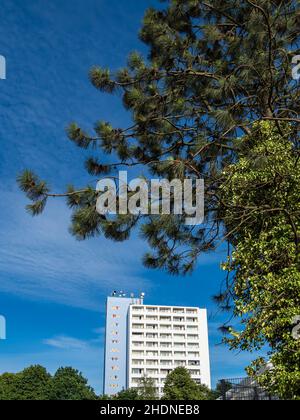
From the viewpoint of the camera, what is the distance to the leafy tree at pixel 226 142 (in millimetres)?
7562

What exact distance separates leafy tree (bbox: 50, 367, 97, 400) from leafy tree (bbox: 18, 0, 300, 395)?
5202 cm

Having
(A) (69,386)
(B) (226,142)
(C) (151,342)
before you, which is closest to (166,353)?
(C) (151,342)

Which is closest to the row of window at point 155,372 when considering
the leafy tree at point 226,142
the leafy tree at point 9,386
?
the leafy tree at point 9,386

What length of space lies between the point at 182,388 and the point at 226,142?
43365 millimetres

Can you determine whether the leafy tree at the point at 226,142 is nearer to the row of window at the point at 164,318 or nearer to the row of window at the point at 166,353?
the row of window at the point at 166,353

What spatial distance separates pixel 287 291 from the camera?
7.34 m

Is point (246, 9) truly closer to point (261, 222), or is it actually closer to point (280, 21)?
point (280, 21)

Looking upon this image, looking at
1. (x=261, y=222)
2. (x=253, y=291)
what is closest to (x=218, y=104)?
(x=261, y=222)

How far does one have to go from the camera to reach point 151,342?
267 feet

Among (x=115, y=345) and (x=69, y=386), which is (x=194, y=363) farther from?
(x=69, y=386)

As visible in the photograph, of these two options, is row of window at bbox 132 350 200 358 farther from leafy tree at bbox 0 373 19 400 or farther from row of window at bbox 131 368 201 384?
leafy tree at bbox 0 373 19 400

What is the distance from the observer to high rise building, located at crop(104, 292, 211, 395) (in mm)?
78188

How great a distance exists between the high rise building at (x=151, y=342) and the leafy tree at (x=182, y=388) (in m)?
28.0

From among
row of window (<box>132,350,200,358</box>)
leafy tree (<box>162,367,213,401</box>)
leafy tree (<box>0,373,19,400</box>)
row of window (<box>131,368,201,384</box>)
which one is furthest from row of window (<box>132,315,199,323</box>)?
leafy tree (<box>162,367,213,401</box>)
